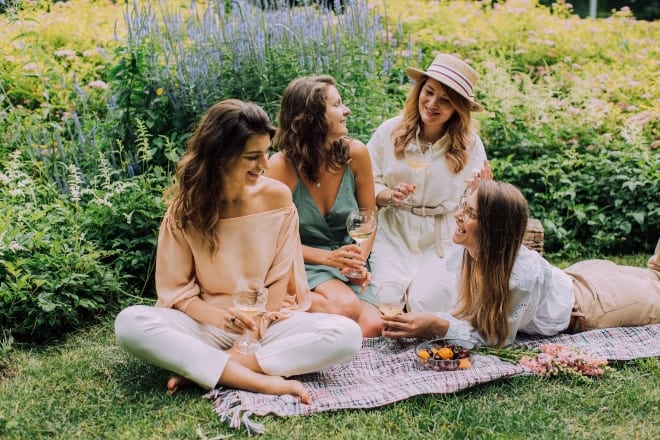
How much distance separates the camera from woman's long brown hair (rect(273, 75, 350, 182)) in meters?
4.38

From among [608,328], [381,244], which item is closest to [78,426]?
[381,244]

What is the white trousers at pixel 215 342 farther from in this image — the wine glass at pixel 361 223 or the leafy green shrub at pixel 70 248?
the leafy green shrub at pixel 70 248

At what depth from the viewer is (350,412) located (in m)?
3.44

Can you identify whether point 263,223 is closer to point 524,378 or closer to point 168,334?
point 168,334

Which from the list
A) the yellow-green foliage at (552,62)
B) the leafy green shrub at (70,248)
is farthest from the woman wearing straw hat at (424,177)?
the yellow-green foliage at (552,62)

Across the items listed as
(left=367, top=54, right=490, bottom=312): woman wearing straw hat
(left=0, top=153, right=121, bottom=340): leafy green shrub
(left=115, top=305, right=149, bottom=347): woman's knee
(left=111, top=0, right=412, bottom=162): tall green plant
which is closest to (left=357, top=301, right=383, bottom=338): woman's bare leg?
(left=367, top=54, right=490, bottom=312): woman wearing straw hat

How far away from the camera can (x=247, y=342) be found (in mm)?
3662

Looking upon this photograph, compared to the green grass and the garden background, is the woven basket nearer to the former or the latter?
the garden background

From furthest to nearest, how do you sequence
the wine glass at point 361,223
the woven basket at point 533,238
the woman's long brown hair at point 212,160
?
1. the woven basket at point 533,238
2. the wine glass at point 361,223
3. the woman's long brown hair at point 212,160

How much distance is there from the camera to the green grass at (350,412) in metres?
3.27

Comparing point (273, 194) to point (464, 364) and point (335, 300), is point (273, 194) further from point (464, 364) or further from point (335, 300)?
point (464, 364)

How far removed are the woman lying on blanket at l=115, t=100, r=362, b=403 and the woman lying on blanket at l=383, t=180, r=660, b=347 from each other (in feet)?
1.80

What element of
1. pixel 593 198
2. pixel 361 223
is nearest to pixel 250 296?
pixel 361 223

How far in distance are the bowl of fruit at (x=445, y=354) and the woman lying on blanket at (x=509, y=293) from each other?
Answer: 45 mm
